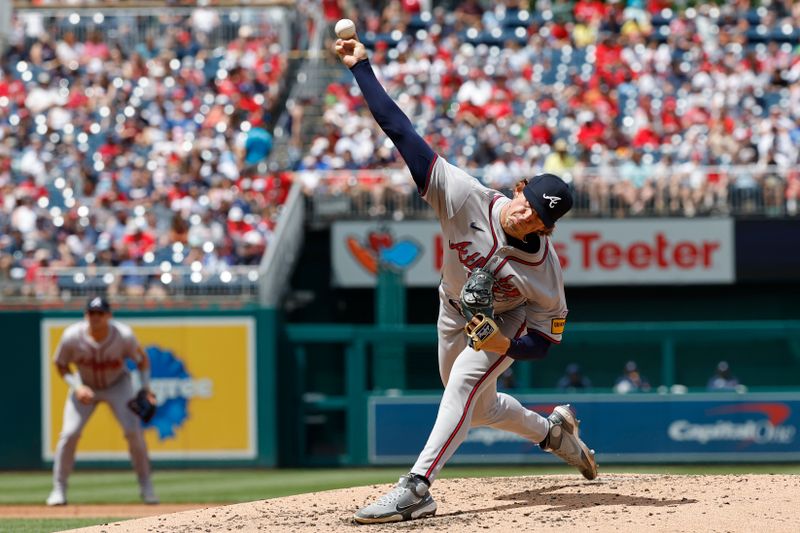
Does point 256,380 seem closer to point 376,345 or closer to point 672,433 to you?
point 376,345

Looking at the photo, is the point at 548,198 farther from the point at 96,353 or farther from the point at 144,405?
the point at 96,353

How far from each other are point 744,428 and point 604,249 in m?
2.99

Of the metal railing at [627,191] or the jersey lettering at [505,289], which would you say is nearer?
the jersey lettering at [505,289]

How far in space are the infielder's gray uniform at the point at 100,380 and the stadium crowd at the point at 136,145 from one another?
5309mm

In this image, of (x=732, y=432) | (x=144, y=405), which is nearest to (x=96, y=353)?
(x=144, y=405)

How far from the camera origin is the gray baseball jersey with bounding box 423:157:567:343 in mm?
6359

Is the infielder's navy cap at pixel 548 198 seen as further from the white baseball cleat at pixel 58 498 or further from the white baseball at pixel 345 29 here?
the white baseball cleat at pixel 58 498

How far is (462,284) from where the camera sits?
658cm

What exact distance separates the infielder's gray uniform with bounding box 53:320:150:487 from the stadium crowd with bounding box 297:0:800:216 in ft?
23.6

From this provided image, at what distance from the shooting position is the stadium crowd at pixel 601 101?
17.4 metres

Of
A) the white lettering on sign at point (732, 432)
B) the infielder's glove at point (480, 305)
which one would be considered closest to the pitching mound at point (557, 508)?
the infielder's glove at point (480, 305)

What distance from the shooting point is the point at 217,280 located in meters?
16.1

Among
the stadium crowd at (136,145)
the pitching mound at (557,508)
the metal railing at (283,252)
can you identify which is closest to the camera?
the pitching mound at (557,508)

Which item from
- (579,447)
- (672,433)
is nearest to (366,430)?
(672,433)
